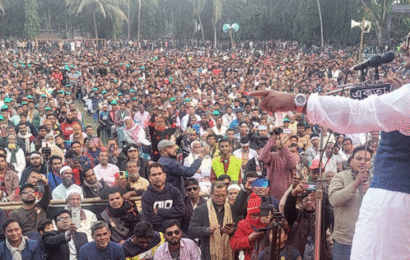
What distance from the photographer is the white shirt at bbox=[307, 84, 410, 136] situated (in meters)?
1.92

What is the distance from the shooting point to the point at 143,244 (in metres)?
5.07

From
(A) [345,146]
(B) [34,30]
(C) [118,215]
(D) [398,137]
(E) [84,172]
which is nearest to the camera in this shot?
(D) [398,137]

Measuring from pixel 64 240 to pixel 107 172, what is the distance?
2.69m

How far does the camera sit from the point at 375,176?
231 centimetres

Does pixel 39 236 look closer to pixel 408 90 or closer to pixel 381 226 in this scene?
pixel 381 226

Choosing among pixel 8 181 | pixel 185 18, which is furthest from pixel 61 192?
pixel 185 18

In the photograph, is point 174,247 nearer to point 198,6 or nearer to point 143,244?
point 143,244

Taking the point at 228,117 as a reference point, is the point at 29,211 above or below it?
below

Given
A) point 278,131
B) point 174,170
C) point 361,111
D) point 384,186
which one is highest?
point 361,111

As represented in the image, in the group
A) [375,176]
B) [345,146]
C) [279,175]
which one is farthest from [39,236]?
[345,146]

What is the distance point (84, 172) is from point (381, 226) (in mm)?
5383

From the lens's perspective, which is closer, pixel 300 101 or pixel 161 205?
pixel 300 101

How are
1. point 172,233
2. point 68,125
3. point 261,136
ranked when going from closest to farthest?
1. point 172,233
2. point 261,136
3. point 68,125

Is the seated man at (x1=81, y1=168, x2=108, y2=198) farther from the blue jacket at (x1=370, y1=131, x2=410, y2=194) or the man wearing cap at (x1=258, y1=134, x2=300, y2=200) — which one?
the blue jacket at (x1=370, y1=131, x2=410, y2=194)
